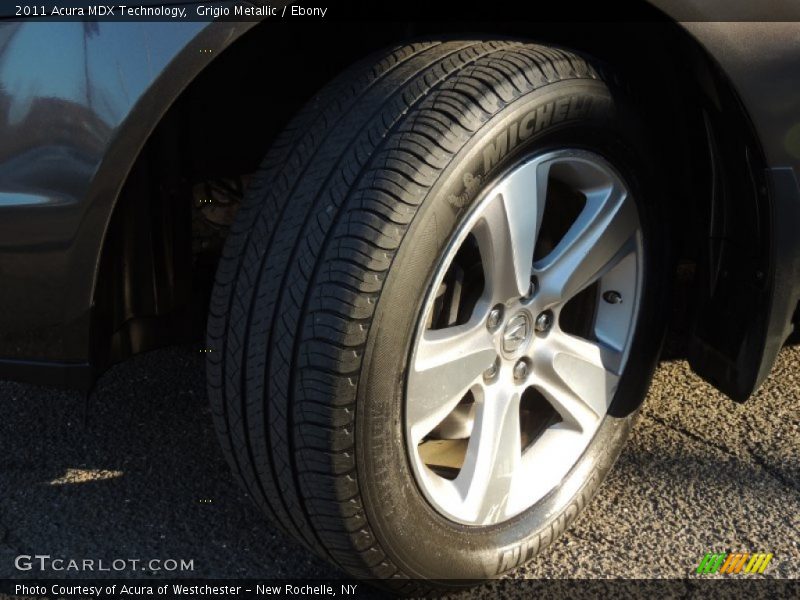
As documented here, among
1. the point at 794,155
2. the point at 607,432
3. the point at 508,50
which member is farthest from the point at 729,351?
the point at 508,50

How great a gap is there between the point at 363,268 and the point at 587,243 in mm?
605

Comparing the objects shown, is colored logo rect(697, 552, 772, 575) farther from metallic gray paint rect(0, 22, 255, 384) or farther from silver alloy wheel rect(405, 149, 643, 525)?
metallic gray paint rect(0, 22, 255, 384)

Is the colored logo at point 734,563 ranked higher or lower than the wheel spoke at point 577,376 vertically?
lower

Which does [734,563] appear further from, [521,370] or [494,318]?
[494,318]

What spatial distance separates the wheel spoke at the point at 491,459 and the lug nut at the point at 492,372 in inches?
0.9

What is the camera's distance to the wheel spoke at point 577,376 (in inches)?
74.4

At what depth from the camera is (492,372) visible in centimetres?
177

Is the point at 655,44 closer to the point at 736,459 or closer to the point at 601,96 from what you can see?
the point at 601,96

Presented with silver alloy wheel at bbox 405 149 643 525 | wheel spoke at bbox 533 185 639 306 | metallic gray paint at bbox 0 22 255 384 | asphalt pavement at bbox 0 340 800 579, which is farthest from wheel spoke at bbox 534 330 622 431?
metallic gray paint at bbox 0 22 255 384

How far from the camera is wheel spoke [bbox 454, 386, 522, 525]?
1757 mm

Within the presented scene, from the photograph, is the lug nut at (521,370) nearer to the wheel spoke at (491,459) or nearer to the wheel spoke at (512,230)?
the wheel spoke at (491,459)

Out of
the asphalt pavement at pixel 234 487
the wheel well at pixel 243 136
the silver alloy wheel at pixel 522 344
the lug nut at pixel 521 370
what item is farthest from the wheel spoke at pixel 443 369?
the wheel well at pixel 243 136

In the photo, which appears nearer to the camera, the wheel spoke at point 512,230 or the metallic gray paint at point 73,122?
the metallic gray paint at point 73,122

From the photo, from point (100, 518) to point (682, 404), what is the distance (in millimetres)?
1394
